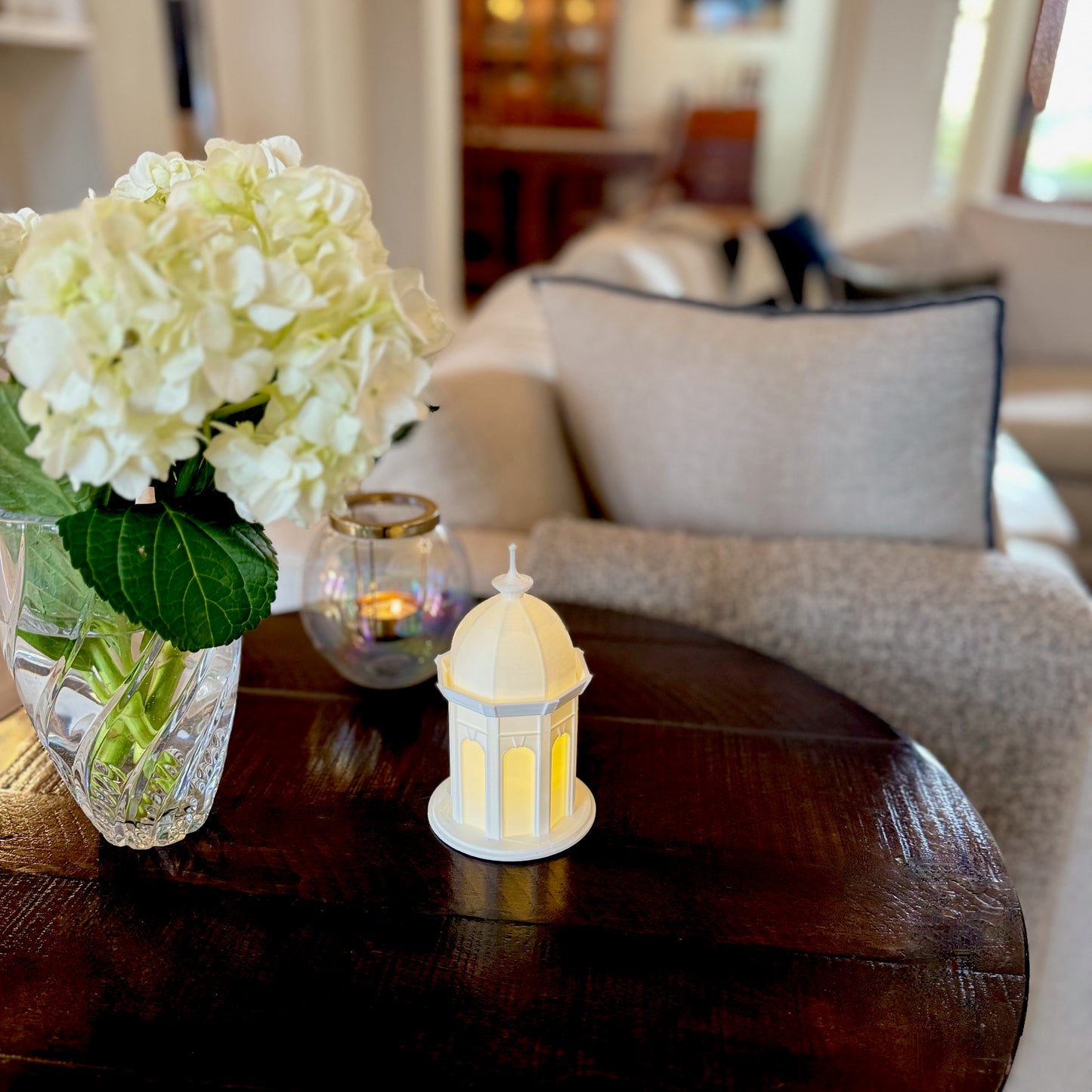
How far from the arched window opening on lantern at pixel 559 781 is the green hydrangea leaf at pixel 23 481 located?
0.34m

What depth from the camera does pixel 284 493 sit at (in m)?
0.49

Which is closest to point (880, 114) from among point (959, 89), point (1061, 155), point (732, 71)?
point (959, 89)

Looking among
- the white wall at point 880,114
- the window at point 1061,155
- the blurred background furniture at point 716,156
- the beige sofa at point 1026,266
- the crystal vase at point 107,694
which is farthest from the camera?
the blurred background furniture at point 716,156

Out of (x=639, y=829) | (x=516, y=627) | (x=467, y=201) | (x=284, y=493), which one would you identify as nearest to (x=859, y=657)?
(x=639, y=829)

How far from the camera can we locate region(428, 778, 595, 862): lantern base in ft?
2.21

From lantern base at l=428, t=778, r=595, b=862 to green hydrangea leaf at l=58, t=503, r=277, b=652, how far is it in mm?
225

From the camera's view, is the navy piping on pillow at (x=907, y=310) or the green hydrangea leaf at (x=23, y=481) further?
the navy piping on pillow at (x=907, y=310)

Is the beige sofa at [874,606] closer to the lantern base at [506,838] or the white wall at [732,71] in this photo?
the lantern base at [506,838]

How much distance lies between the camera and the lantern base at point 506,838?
0.67 meters

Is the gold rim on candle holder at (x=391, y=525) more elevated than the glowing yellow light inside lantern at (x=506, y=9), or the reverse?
the glowing yellow light inside lantern at (x=506, y=9)

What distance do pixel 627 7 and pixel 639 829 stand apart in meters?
6.79

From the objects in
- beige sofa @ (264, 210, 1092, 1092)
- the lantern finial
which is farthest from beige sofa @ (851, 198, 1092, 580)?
the lantern finial

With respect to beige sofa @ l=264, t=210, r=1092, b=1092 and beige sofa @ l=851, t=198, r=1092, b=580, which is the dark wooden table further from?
beige sofa @ l=851, t=198, r=1092, b=580

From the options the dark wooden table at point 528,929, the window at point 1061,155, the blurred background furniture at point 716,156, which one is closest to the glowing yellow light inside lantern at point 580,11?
the blurred background furniture at point 716,156
